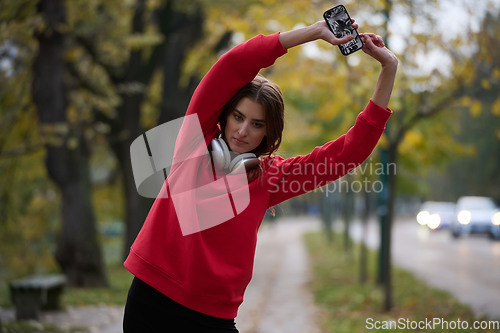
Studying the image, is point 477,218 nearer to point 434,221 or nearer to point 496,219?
point 496,219

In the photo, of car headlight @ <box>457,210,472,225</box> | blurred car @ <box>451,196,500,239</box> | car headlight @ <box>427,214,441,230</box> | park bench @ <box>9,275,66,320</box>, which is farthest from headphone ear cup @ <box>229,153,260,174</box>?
car headlight @ <box>427,214,441,230</box>

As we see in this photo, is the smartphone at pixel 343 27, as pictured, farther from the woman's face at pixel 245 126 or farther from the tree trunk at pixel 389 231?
the tree trunk at pixel 389 231

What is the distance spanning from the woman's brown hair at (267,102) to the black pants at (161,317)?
30.2 inches

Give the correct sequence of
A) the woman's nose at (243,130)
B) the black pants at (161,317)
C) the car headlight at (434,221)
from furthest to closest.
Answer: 1. the car headlight at (434,221)
2. the woman's nose at (243,130)
3. the black pants at (161,317)

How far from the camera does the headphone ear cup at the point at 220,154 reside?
2383mm

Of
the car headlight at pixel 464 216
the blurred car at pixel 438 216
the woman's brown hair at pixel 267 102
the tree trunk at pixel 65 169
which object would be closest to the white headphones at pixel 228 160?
the woman's brown hair at pixel 267 102

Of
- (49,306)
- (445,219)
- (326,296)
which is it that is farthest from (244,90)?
(445,219)

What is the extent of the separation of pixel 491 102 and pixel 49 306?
737cm

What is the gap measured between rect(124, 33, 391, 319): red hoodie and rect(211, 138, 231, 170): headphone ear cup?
2.9 inches

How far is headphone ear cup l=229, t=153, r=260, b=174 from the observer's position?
94.0 inches

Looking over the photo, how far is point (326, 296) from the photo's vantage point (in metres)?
11.1

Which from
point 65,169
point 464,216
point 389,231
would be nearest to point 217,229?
point 389,231

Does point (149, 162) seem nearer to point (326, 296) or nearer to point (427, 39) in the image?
point (427, 39)

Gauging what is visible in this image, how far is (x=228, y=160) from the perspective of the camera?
2.41 metres
